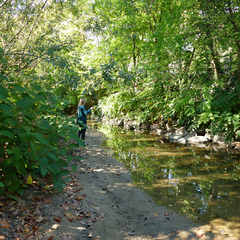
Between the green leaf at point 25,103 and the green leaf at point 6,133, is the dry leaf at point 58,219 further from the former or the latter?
the green leaf at point 25,103

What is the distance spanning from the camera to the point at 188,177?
5.96 metres

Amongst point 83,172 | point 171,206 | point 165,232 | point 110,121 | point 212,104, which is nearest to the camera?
point 165,232

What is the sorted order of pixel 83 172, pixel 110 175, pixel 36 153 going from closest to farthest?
pixel 36 153, pixel 83 172, pixel 110 175

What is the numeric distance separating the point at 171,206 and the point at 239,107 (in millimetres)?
8053

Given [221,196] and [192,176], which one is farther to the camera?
[192,176]

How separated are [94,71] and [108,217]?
11.6 feet

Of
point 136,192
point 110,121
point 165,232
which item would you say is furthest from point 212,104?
point 110,121

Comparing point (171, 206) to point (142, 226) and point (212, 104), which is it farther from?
point (212, 104)

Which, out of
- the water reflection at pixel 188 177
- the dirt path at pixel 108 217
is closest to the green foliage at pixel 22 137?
the dirt path at pixel 108 217

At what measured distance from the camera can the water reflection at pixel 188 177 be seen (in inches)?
168

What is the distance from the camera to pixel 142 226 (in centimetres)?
360

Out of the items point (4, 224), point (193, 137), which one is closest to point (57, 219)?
point (4, 224)

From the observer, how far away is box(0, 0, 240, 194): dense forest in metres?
3.03

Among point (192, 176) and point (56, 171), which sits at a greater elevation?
point (56, 171)
